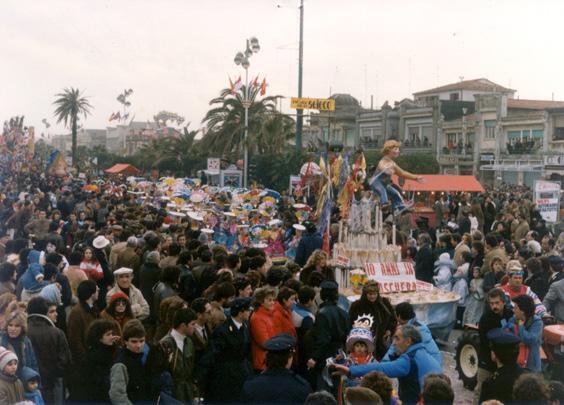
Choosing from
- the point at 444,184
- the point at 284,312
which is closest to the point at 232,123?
the point at 444,184

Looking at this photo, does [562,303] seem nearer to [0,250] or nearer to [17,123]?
[0,250]

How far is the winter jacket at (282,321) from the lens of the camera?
22.1 feet

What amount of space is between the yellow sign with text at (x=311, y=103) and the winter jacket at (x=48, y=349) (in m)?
34.4

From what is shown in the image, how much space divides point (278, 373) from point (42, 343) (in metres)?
2.26

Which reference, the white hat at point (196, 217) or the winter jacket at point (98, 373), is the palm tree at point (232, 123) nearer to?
the white hat at point (196, 217)

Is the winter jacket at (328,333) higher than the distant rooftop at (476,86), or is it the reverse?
the distant rooftop at (476,86)

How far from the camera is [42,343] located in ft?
19.9

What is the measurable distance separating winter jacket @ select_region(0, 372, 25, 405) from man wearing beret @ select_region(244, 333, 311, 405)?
1.63 meters

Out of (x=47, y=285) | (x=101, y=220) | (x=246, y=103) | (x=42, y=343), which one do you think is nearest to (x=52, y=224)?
(x=101, y=220)

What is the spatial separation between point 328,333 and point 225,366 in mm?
1090

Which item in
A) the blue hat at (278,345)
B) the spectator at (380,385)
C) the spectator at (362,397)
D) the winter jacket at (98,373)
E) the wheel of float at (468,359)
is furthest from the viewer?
the wheel of float at (468,359)

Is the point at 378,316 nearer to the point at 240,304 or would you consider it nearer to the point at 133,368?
the point at 240,304

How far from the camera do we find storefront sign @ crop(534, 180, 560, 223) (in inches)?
619

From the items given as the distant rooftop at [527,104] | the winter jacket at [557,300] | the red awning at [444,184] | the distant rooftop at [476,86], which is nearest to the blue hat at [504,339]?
the winter jacket at [557,300]
